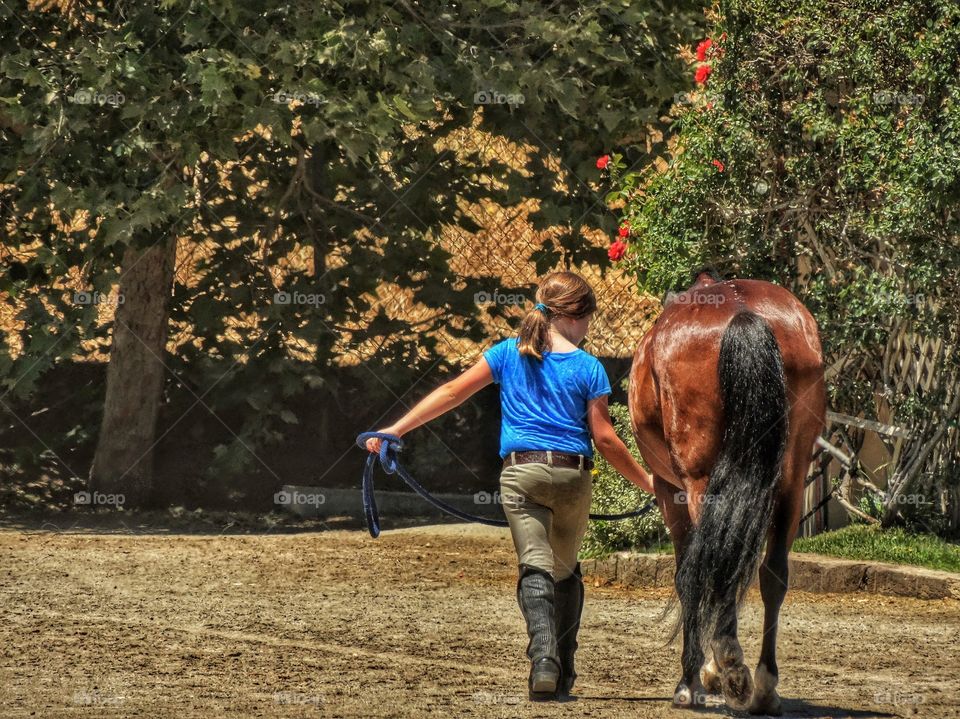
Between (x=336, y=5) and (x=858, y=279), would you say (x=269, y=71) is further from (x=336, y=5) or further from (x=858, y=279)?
(x=858, y=279)

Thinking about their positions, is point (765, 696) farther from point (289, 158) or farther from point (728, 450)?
point (289, 158)

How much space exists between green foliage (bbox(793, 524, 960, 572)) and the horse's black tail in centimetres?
365

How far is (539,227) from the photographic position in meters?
12.7

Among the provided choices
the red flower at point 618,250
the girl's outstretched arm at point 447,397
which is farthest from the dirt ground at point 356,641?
the red flower at point 618,250

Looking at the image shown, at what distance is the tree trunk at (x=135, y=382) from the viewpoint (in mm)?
12961

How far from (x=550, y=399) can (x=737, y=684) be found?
126cm

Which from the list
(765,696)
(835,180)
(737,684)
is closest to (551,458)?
(737,684)

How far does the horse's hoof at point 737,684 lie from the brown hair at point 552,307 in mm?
1359

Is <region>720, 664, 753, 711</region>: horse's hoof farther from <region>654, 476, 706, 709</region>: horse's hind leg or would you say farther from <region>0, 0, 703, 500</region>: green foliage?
<region>0, 0, 703, 500</region>: green foliage

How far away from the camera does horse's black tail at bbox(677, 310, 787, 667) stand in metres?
5.71

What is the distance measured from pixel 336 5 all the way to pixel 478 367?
5900 mm

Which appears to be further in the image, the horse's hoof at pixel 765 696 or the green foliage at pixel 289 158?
the green foliage at pixel 289 158

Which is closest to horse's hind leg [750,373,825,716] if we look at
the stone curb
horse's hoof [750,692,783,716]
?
horse's hoof [750,692,783,716]

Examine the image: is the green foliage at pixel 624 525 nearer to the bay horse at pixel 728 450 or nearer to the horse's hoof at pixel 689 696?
the bay horse at pixel 728 450
